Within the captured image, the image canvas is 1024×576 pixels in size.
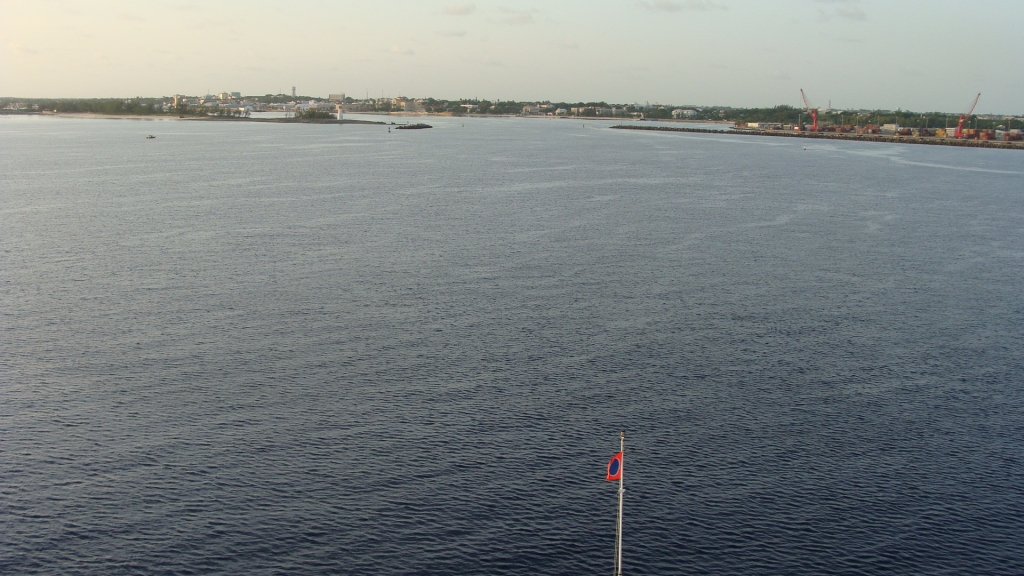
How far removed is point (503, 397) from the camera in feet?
161

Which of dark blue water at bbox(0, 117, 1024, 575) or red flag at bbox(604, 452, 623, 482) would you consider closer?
red flag at bbox(604, 452, 623, 482)

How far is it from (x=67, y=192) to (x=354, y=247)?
61724 mm

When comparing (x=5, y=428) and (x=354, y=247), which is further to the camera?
(x=354, y=247)

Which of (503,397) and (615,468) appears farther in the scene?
(503,397)

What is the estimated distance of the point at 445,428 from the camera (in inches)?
1786

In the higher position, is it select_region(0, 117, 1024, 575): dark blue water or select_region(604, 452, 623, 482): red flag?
select_region(604, 452, 623, 482): red flag

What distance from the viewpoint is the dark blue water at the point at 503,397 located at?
36062 millimetres

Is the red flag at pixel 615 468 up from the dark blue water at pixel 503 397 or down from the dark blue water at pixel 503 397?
up

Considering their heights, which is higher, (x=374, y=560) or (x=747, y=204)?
(x=747, y=204)

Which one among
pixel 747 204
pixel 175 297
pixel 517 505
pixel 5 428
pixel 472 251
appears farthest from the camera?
pixel 747 204

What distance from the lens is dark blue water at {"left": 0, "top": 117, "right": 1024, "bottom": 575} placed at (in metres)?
36.1

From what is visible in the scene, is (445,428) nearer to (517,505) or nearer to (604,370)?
(517,505)

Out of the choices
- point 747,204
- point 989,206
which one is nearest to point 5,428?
point 747,204

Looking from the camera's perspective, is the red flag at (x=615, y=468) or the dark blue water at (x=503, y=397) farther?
the dark blue water at (x=503, y=397)
